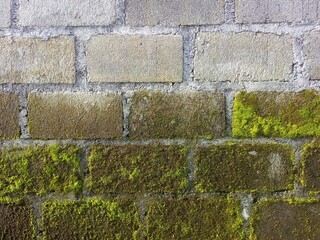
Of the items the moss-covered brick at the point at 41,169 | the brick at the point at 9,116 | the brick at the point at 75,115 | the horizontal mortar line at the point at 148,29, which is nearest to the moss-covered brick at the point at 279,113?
the horizontal mortar line at the point at 148,29

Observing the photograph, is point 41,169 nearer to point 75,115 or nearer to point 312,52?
point 75,115

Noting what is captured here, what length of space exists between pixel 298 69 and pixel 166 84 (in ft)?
0.90

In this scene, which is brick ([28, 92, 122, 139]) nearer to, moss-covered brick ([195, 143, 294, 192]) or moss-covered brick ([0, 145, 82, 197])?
moss-covered brick ([0, 145, 82, 197])

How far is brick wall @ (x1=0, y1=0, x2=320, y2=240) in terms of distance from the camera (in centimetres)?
85

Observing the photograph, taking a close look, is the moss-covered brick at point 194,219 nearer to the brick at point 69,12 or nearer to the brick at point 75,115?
the brick at point 75,115

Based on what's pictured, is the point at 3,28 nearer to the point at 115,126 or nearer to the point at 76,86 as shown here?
the point at 76,86

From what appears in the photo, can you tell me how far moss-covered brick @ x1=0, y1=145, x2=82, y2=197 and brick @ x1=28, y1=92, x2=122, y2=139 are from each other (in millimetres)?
35

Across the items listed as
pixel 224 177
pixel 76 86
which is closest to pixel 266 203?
pixel 224 177

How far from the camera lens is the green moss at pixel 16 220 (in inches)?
35.3

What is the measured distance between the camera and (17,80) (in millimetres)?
869

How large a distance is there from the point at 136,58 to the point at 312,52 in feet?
1.18

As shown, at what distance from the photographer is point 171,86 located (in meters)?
0.86

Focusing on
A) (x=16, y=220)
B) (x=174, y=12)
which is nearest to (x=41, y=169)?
(x=16, y=220)

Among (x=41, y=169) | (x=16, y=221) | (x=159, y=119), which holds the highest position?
(x=159, y=119)
